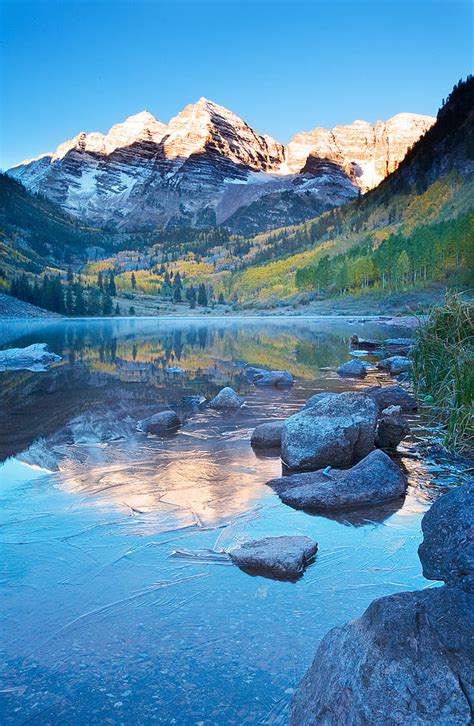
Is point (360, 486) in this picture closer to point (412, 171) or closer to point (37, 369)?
point (37, 369)

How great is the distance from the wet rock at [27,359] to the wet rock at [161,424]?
17563 mm

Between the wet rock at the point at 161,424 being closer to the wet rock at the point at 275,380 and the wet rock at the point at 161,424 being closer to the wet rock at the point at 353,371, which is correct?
the wet rock at the point at 275,380

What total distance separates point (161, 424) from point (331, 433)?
5.51m

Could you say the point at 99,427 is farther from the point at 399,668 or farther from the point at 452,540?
the point at 399,668

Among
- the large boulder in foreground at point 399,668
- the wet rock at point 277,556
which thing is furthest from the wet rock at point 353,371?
the large boulder in foreground at point 399,668

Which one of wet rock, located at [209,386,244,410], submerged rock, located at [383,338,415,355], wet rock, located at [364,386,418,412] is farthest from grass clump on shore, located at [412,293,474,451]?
submerged rock, located at [383,338,415,355]

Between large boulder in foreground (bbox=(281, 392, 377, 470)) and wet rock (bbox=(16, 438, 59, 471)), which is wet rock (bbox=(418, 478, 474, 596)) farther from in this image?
wet rock (bbox=(16, 438, 59, 471))

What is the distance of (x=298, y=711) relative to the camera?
12.1ft

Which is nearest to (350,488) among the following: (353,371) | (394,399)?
(394,399)

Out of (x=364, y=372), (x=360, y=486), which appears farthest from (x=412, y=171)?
(x=360, y=486)

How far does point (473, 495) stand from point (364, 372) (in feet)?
62.9

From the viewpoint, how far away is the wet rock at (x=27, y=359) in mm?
32031

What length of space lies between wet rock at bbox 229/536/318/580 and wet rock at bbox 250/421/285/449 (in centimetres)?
567

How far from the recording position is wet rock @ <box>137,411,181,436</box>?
15042mm
